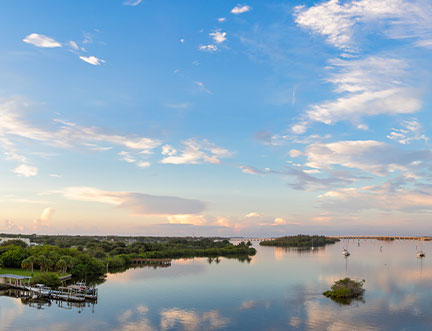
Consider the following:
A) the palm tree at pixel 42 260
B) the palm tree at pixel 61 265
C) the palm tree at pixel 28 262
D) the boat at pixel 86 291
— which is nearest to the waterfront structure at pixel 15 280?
the palm tree at pixel 28 262

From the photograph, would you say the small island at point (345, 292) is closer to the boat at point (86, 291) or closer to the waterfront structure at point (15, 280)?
the boat at point (86, 291)

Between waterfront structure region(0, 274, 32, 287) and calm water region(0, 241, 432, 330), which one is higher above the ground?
waterfront structure region(0, 274, 32, 287)

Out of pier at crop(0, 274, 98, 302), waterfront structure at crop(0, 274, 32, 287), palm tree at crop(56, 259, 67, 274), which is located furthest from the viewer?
palm tree at crop(56, 259, 67, 274)

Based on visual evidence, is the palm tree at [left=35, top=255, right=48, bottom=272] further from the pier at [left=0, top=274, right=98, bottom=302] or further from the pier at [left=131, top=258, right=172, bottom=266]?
the pier at [left=131, top=258, right=172, bottom=266]

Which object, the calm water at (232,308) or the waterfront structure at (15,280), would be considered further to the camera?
the waterfront structure at (15,280)

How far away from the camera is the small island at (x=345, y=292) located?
56.0m

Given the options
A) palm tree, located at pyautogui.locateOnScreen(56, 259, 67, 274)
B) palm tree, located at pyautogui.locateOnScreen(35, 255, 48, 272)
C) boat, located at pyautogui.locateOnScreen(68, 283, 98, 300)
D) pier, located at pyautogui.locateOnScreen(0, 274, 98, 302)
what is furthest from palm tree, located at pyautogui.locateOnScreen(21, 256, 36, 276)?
boat, located at pyautogui.locateOnScreen(68, 283, 98, 300)

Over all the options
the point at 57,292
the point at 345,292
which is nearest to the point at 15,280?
the point at 57,292

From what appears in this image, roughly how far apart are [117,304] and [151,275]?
106 feet

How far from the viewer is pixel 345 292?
2228 inches

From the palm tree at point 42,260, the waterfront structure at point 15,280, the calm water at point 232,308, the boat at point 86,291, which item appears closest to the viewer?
the calm water at point 232,308

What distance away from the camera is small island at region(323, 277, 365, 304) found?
5603 centimetres

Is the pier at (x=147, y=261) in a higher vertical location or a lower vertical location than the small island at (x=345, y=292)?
lower

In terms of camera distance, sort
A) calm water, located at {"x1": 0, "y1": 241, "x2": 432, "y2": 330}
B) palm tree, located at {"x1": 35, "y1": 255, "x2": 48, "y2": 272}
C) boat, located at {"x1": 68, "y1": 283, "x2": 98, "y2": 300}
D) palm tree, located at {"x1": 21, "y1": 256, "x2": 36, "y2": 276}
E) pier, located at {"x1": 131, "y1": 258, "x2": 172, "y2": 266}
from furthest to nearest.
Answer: pier, located at {"x1": 131, "y1": 258, "x2": 172, "y2": 266}, palm tree, located at {"x1": 21, "y1": 256, "x2": 36, "y2": 276}, palm tree, located at {"x1": 35, "y1": 255, "x2": 48, "y2": 272}, boat, located at {"x1": 68, "y1": 283, "x2": 98, "y2": 300}, calm water, located at {"x1": 0, "y1": 241, "x2": 432, "y2": 330}
